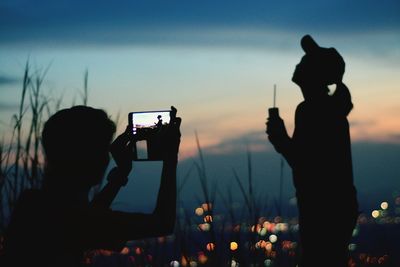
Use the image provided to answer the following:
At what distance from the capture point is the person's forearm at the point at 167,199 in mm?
1749

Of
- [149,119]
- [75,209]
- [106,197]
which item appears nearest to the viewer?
[75,209]

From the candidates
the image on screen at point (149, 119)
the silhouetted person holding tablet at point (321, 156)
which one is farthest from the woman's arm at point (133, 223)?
the silhouetted person holding tablet at point (321, 156)

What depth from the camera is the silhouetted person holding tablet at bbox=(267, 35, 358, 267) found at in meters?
1.94

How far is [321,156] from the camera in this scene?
1.97 meters

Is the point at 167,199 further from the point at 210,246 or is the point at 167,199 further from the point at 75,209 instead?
the point at 210,246

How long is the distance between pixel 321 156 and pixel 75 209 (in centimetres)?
82

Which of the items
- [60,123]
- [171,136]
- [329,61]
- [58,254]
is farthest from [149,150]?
[329,61]

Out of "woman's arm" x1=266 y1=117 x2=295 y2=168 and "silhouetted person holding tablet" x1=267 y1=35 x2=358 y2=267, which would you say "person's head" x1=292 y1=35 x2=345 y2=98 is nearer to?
"silhouetted person holding tablet" x1=267 y1=35 x2=358 y2=267

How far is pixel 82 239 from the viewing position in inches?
68.7

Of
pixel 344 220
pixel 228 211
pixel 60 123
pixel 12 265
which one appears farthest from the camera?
pixel 228 211

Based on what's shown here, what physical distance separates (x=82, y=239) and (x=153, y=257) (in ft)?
5.68

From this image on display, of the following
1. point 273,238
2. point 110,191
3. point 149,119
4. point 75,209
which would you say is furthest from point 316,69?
point 273,238

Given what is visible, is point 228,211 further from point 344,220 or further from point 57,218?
point 57,218

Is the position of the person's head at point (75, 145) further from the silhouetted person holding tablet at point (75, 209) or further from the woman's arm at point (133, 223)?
the woman's arm at point (133, 223)
